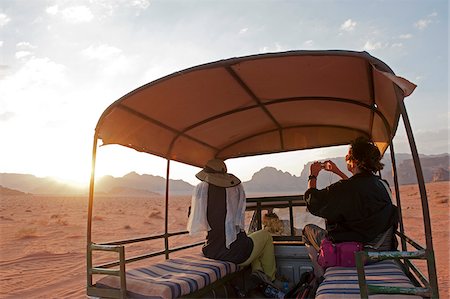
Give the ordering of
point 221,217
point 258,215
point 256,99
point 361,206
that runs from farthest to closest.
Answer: point 258,215 → point 256,99 → point 221,217 → point 361,206

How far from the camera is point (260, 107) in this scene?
5438 mm

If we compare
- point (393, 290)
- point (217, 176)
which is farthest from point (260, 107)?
point (393, 290)

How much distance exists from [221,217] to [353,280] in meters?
1.96

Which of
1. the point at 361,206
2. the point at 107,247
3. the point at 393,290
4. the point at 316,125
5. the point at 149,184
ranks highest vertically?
the point at 149,184

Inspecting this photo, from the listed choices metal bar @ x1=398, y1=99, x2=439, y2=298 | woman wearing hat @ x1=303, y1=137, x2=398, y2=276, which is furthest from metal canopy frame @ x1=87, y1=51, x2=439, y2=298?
woman wearing hat @ x1=303, y1=137, x2=398, y2=276

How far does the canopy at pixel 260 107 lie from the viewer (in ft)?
12.2

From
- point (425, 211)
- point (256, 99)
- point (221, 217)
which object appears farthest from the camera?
point (256, 99)

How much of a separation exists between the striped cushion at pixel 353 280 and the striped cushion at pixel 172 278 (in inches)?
45.4

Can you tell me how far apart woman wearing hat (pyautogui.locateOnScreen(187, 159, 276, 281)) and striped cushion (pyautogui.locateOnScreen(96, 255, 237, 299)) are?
172 mm

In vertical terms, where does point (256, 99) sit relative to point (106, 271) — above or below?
above

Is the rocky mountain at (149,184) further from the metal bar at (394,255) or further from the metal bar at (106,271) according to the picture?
the metal bar at (394,255)

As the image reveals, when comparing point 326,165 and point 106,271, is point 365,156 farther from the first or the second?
point 106,271

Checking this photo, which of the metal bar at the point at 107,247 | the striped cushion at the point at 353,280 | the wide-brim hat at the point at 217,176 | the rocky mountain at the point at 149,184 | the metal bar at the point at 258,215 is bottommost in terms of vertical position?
the striped cushion at the point at 353,280

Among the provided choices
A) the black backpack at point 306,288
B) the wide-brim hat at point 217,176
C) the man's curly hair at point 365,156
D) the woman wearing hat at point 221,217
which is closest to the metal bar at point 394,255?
the man's curly hair at point 365,156
